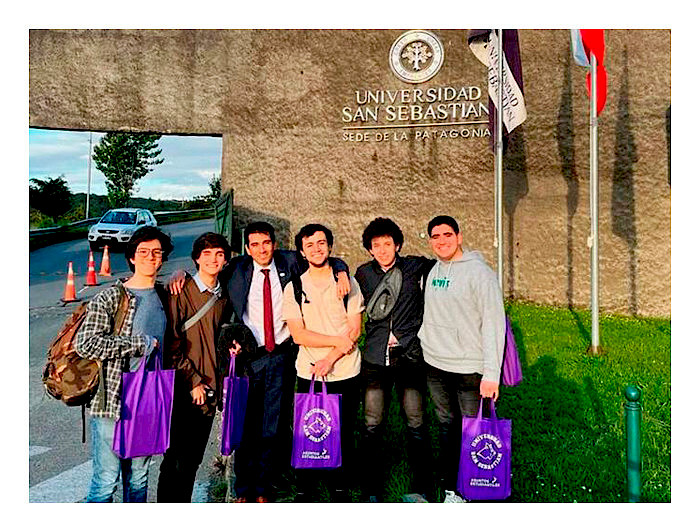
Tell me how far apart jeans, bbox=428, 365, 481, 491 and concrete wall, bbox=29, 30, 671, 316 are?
21.7 feet

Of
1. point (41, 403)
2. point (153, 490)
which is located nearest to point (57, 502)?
point (153, 490)

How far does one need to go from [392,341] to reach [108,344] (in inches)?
64.0

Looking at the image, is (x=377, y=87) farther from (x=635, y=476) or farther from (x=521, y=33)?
(x=635, y=476)

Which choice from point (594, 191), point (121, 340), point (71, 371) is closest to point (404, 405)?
point (121, 340)

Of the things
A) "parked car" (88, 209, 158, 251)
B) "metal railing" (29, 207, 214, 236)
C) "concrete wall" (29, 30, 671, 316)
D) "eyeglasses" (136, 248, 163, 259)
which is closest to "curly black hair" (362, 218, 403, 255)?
"eyeglasses" (136, 248, 163, 259)

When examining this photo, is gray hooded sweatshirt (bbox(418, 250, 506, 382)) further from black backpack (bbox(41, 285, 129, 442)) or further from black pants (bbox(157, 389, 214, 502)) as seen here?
black backpack (bbox(41, 285, 129, 442))

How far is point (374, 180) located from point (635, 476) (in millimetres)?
7704

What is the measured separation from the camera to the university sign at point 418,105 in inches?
396

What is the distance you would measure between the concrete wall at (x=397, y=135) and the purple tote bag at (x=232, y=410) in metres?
7.10

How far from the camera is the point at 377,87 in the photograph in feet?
34.2

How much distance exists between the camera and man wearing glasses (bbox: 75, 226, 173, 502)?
3.16m

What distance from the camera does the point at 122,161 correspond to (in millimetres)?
33188

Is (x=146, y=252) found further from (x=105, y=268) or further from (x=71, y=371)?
(x=105, y=268)

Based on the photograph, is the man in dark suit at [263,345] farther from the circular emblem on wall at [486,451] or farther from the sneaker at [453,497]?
the sneaker at [453,497]
